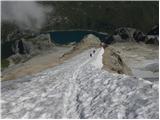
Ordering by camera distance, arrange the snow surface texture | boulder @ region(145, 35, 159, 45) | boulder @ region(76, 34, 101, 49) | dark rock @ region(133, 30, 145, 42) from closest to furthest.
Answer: the snow surface texture → boulder @ region(76, 34, 101, 49) → boulder @ region(145, 35, 159, 45) → dark rock @ region(133, 30, 145, 42)

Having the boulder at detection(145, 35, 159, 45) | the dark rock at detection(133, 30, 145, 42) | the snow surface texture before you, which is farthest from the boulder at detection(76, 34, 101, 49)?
the dark rock at detection(133, 30, 145, 42)

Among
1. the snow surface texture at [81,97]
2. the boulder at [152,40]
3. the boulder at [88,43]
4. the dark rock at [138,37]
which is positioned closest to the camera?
the snow surface texture at [81,97]

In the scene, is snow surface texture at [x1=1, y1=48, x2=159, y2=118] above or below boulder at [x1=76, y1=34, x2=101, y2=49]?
above

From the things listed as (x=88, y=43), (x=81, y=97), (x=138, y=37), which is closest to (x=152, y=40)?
(x=138, y=37)

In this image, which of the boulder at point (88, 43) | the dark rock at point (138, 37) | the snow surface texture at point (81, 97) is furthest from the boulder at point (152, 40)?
the snow surface texture at point (81, 97)

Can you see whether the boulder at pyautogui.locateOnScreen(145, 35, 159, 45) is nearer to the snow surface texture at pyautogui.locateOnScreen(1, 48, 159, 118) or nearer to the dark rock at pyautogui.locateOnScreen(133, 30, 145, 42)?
the dark rock at pyautogui.locateOnScreen(133, 30, 145, 42)

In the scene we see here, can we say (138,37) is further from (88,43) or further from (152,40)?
(88,43)

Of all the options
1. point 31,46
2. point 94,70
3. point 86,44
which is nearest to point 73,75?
point 94,70

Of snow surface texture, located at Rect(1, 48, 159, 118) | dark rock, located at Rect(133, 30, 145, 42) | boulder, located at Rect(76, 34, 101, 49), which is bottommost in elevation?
dark rock, located at Rect(133, 30, 145, 42)

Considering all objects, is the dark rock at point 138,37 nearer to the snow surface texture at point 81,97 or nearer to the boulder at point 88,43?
the boulder at point 88,43
